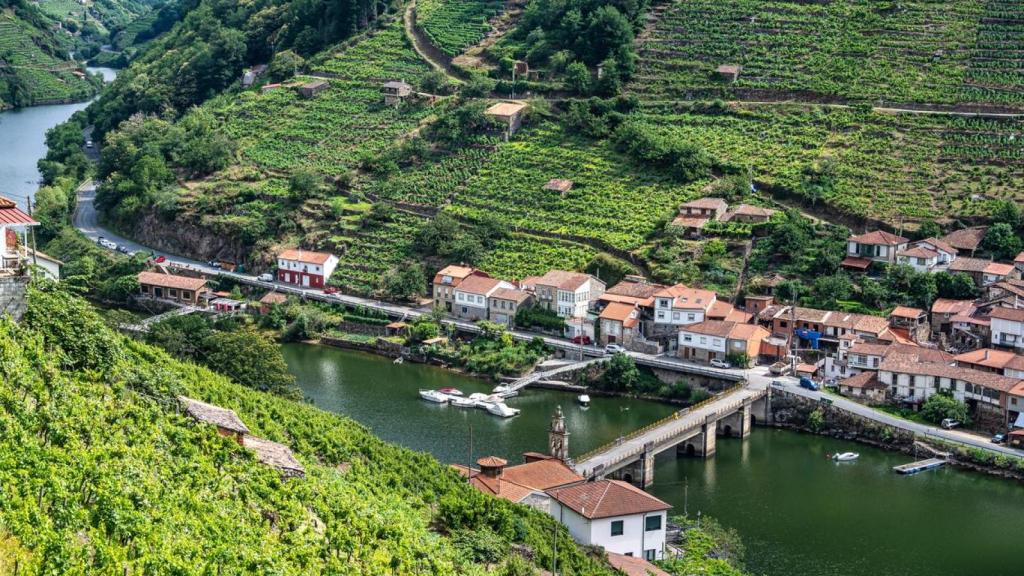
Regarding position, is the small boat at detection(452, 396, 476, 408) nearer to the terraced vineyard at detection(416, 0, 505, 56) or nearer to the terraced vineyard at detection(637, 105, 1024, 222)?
the terraced vineyard at detection(637, 105, 1024, 222)

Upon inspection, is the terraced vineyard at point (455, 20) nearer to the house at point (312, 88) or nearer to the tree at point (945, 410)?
the house at point (312, 88)

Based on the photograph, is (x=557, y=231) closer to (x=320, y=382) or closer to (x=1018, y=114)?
(x=320, y=382)

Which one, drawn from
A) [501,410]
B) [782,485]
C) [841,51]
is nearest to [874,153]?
[841,51]

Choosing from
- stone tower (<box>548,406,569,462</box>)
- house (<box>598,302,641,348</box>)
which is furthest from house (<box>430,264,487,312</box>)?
stone tower (<box>548,406,569,462</box>)

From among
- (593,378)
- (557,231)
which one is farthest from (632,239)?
(593,378)

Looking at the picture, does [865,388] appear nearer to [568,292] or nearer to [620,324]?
[620,324]

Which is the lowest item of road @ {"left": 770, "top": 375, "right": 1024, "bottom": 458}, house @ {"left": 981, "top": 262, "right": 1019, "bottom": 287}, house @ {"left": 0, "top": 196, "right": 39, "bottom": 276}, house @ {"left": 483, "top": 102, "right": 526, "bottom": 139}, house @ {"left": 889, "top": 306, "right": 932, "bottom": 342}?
road @ {"left": 770, "top": 375, "right": 1024, "bottom": 458}
